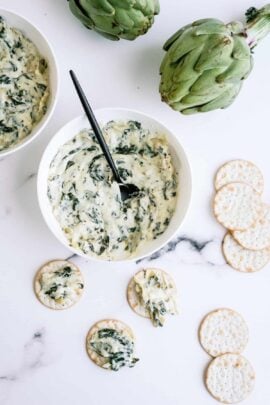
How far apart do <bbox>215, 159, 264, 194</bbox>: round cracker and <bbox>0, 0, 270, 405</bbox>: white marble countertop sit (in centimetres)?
2

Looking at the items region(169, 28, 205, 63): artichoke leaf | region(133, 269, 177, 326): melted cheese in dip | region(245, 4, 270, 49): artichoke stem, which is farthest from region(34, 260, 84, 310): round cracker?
region(245, 4, 270, 49): artichoke stem

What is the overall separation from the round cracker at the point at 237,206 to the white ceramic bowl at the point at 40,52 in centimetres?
40

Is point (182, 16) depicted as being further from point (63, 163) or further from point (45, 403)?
point (45, 403)

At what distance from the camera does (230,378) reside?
57.4 inches

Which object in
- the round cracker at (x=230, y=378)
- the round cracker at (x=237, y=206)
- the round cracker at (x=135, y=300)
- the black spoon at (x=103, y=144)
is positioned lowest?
the round cracker at (x=230, y=378)

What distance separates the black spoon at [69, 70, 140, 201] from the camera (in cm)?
132

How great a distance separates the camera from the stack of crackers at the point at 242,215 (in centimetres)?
146

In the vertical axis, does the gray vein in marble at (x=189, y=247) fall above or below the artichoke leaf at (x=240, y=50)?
below

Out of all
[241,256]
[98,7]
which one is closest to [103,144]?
[98,7]

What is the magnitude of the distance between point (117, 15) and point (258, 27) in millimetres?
292

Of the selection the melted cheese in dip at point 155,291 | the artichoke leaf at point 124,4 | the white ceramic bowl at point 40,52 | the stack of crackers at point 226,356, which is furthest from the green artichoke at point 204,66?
the stack of crackers at point 226,356

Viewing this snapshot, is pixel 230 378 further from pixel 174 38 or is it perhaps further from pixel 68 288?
pixel 174 38

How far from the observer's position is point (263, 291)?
1488 mm

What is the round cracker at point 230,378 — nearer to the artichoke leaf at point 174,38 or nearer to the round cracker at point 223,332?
the round cracker at point 223,332
